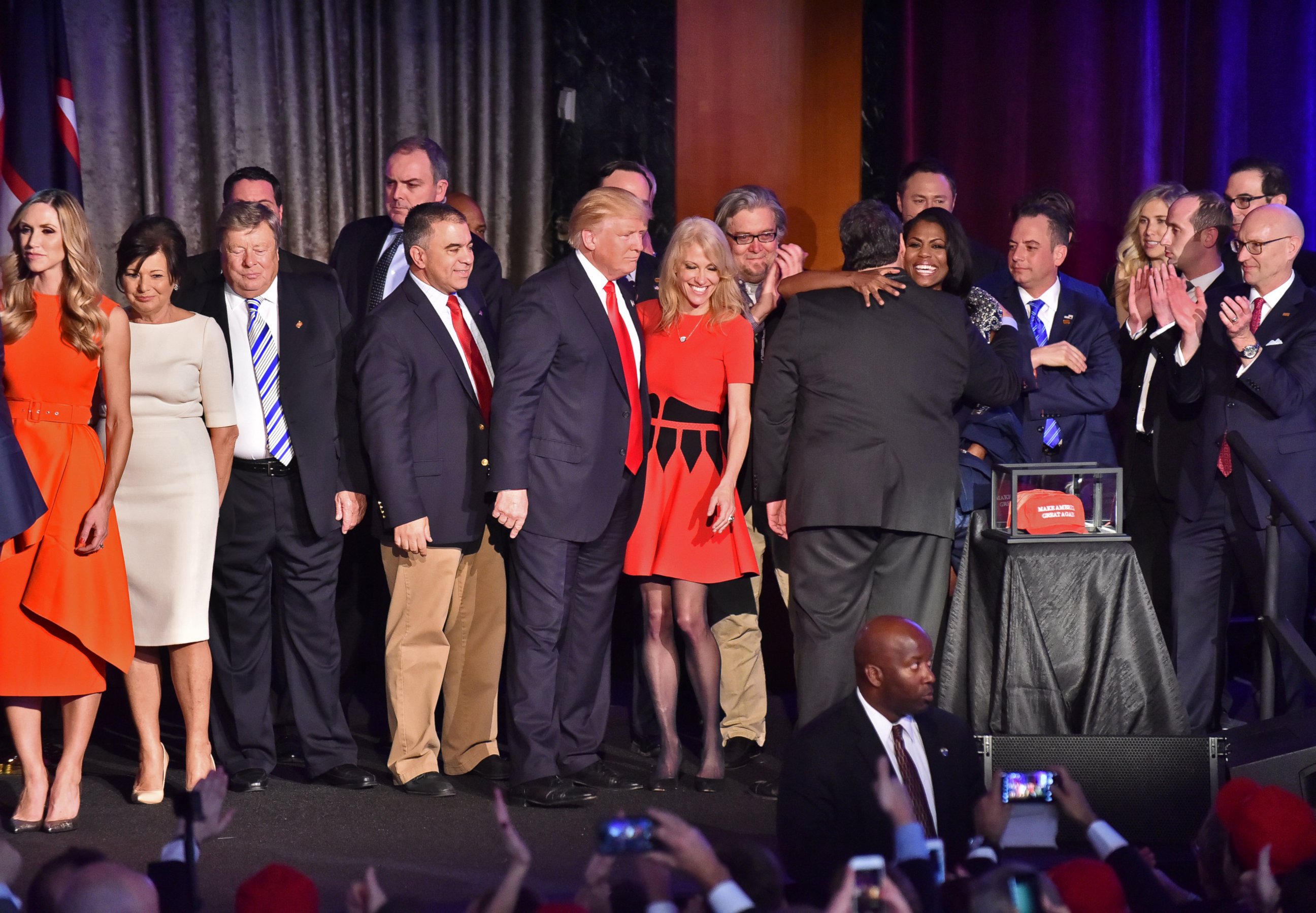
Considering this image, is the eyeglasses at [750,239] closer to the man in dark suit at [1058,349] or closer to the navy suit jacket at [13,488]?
the man in dark suit at [1058,349]

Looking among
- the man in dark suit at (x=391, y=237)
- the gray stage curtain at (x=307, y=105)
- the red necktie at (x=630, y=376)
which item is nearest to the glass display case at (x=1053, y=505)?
the red necktie at (x=630, y=376)

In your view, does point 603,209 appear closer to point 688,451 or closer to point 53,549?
point 688,451

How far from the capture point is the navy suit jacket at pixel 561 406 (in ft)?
13.7

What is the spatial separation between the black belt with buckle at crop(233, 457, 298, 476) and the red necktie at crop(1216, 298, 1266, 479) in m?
2.81

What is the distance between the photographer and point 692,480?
4367 millimetres

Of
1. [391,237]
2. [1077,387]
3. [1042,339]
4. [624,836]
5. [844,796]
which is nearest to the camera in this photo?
[624,836]

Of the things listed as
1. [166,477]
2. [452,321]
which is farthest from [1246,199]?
[166,477]

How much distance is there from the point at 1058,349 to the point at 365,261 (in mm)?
2297

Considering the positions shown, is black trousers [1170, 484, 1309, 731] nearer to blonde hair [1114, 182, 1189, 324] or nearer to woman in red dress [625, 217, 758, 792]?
blonde hair [1114, 182, 1189, 324]

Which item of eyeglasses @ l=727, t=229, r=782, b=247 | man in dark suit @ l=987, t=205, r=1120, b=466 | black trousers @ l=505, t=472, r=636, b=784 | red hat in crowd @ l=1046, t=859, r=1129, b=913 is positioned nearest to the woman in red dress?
black trousers @ l=505, t=472, r=636, b=784

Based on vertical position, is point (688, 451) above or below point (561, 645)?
above

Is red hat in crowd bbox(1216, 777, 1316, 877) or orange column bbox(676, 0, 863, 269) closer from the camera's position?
red hat in crowd bbox(1216, 777, 1316, 877)

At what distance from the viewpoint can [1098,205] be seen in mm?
6641

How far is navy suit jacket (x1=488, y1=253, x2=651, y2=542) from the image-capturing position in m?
4.16
